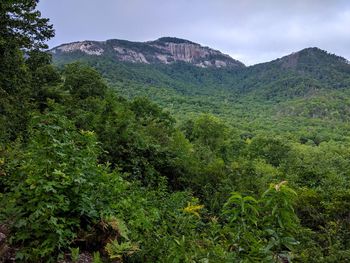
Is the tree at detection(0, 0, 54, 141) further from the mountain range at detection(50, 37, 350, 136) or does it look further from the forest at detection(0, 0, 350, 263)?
the mountain range at detection(50, 37, 350, 136)

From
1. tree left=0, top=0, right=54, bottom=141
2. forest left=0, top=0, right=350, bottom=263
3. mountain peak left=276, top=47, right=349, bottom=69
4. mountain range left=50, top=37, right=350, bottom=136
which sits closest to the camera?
forest left=0, top=0, right=350, bottom=263

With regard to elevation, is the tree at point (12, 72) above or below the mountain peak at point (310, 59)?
below

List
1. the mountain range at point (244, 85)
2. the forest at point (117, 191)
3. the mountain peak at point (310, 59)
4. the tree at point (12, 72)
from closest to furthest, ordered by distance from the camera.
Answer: the forest at point (117, 191)
the tree at point (12, 72)
the mountain range at point (244, 85)
the mountain peak at point (310, 59)

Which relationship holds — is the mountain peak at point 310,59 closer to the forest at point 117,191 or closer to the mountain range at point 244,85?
the mountain range at point 244,85

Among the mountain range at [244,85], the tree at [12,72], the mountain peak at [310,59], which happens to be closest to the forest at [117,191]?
the tree at [12,72]

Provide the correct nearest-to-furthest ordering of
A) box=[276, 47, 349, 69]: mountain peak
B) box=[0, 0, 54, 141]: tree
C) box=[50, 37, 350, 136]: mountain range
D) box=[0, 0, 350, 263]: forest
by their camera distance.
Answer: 1. box=[0, 0, 350, 263]: forest
2. box=[0, 0, 54, 141]: tree
3. box=[50, 37, 350, 136]: mountain range
4. box=[276, 47, 349, 69]: mountain peak

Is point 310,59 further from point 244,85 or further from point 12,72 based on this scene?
point 12,72

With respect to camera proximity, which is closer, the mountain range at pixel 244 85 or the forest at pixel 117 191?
the forest at pixel 117 191

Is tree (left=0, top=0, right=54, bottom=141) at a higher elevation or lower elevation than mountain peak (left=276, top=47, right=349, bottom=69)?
lower

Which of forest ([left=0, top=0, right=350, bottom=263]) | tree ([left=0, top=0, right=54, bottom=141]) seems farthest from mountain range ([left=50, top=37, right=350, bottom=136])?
tree ([left=0, top=0, right=54, bottom=141])

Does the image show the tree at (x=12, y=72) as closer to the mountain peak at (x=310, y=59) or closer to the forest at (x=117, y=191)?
the forest at (x=117, y=191)

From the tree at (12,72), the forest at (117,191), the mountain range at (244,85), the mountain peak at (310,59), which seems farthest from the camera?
the mountain peak at (310,59)

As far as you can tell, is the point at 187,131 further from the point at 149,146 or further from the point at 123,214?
the point at 123,214

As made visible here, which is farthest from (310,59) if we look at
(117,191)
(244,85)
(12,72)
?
(117,191)
